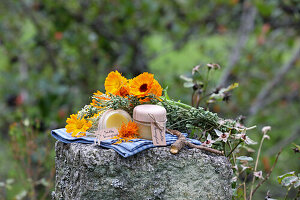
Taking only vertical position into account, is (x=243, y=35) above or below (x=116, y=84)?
above

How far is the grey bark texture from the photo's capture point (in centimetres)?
116

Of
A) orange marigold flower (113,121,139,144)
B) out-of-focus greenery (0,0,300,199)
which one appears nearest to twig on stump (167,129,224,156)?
orange marigold flower (113,121,139,144)

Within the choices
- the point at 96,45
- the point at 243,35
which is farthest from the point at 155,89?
the point at 96,45

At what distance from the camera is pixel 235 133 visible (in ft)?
4.62

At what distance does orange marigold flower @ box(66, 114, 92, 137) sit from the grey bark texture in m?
0.06

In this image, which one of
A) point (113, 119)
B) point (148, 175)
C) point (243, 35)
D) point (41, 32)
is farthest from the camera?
point (41, 32)

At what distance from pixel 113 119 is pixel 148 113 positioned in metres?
0.14

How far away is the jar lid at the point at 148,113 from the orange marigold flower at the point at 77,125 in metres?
0.18

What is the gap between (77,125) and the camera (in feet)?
4.30

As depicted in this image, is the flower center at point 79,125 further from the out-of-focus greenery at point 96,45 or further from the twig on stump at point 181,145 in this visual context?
the out-of-focus greenery at point 96,45

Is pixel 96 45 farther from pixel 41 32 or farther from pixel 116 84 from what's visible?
pixel 116 84

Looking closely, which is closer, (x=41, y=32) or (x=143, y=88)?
(x=143, y=88)

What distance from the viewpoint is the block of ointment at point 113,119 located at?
50.3 inches

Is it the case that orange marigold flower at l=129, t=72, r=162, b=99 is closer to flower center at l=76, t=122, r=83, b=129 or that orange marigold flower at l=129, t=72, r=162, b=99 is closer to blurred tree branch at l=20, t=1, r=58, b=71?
flower center at l=76, t=122, r=83, b=129
